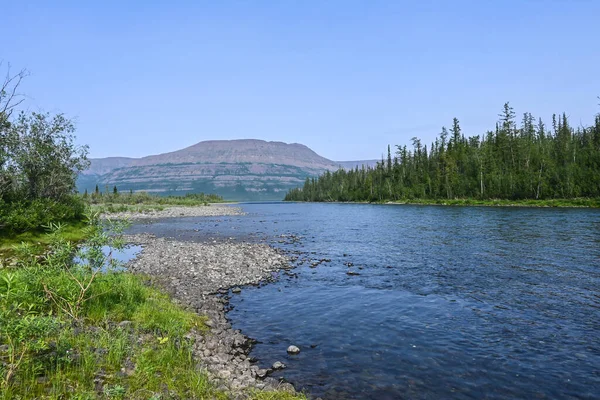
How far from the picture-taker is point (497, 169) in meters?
123

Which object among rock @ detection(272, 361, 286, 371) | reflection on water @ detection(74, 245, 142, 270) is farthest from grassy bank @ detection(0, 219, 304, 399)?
reflection on water @ detection(74, 245, 142, 270)

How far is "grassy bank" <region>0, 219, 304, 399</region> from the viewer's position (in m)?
7.40

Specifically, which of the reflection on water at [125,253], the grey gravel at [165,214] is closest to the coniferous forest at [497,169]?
the grey gravel at [165,214]

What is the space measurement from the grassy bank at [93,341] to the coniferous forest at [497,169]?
385ft

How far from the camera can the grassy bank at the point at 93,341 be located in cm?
740

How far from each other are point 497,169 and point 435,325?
418ft

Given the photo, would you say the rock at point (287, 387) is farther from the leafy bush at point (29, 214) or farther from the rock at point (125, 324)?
the leafy bush at point (29, 214)

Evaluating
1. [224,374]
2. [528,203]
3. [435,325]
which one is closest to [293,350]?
[224,374]

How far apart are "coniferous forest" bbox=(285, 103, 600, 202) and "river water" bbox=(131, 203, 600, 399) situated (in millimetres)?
90308

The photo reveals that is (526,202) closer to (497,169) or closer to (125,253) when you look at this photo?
(497,169)

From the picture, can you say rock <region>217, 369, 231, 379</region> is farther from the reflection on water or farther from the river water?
the reflection on water

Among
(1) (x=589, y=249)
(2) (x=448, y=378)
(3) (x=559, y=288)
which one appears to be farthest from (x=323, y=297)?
(1) (x=589, y=249)

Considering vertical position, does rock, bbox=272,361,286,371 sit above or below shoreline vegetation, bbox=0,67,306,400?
below

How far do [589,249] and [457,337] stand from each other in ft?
85.6
